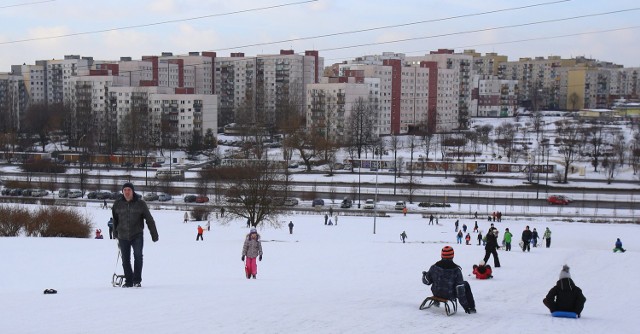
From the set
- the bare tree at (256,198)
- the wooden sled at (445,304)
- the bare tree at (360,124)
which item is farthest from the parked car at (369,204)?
the wooden sled at (445,304)

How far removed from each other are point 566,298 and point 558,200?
139ft

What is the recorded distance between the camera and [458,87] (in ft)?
339

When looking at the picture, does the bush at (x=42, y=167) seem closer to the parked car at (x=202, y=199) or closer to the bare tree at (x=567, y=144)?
the parked car at (x=202, y=199)

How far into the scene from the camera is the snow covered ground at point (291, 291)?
24.9ft

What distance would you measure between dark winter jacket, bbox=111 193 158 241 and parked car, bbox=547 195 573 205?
43133mm

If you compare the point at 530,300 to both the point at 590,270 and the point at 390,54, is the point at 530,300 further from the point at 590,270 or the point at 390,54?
the point at 390,54

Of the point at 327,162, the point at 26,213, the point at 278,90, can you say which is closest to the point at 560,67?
the point at 278,90

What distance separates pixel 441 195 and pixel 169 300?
148ft

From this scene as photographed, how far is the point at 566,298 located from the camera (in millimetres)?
8758

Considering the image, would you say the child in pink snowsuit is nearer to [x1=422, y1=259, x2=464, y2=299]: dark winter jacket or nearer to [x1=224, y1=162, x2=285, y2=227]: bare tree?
[x1=422, y1=259, x2=464, y2=299]: dark winter jacket

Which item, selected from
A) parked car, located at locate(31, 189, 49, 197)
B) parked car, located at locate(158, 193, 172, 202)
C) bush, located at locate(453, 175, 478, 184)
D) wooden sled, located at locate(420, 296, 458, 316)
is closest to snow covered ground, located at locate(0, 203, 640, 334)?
wooden sled, located at locate(420, 296, 458, 316)

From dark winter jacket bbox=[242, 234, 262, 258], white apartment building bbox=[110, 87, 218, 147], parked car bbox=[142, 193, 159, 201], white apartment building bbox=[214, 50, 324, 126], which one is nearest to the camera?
dark winter jacket bbox=[242, 234, 262, 258]

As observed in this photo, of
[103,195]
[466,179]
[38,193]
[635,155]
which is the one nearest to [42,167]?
[38,193]

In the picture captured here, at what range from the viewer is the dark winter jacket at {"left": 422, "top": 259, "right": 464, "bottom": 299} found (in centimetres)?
866
